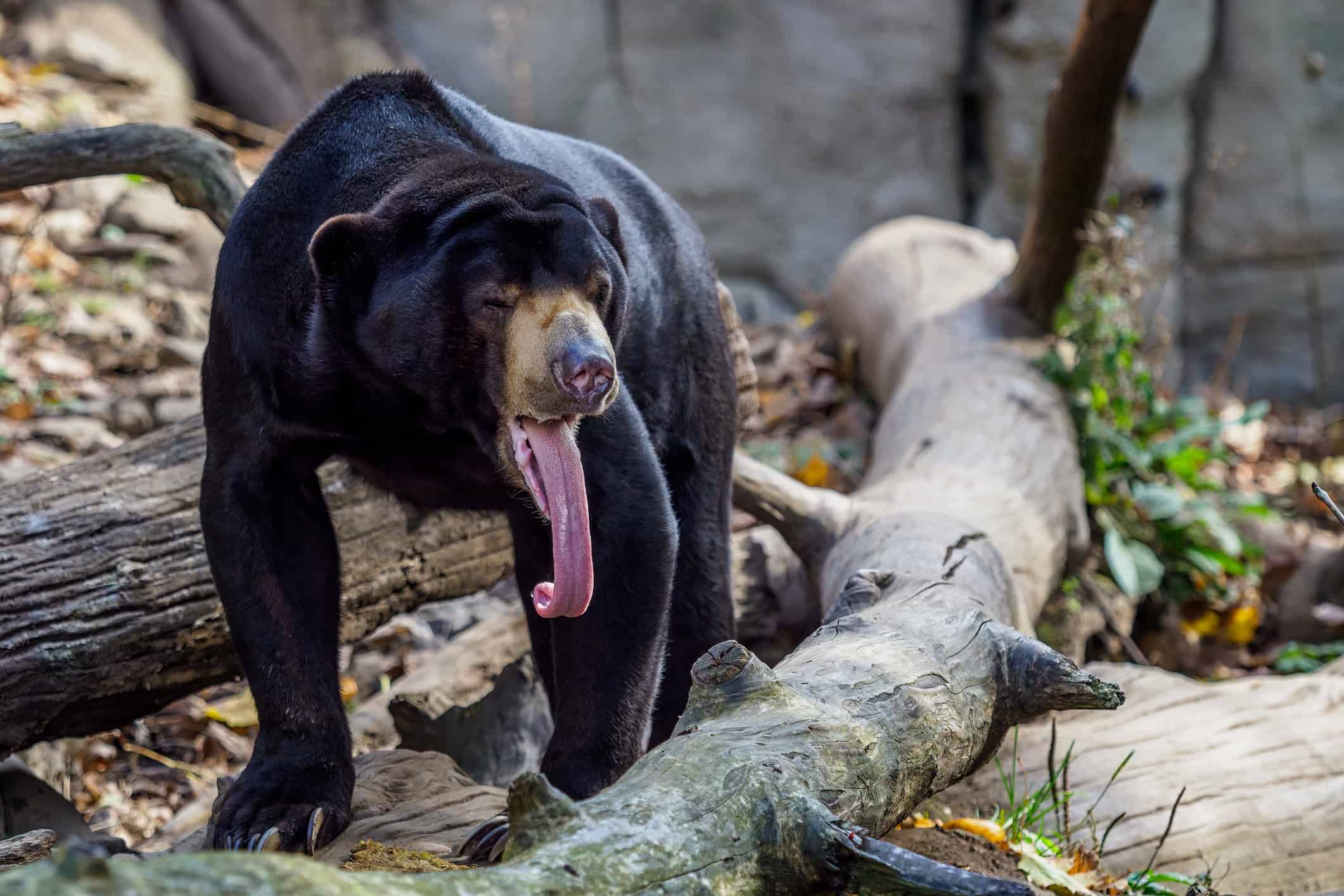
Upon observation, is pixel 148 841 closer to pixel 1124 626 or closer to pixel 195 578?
pixel 195 578

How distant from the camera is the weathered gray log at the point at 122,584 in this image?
3.38m

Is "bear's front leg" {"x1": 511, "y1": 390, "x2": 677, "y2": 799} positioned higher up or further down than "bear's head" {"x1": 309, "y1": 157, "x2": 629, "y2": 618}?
further down

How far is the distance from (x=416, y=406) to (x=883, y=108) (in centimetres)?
961

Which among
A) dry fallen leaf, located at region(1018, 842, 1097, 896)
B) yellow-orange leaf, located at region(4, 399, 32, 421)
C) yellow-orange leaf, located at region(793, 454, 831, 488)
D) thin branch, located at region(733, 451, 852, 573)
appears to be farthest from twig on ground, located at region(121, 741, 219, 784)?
yellow-orange leaf, located at region(793, 454, 831, 488)

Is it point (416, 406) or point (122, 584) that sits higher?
point (416, 406)

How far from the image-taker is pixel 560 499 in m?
2.58

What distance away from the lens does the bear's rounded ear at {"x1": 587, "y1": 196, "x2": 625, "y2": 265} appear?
9.91ft

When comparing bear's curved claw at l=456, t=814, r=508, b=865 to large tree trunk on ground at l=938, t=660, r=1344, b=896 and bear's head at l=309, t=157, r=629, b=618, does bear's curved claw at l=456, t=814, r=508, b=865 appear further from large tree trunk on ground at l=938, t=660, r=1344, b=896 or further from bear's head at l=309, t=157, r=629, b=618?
large tree trunk on ground at l=938, t=660, r=1344, b=896

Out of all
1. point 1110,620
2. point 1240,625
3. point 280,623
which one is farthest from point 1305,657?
point 280,623

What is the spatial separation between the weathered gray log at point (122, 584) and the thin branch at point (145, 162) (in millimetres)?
827

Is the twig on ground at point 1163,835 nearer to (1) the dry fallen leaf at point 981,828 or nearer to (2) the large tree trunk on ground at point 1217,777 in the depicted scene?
(2) the large tree trunk on ground at point 1217,777

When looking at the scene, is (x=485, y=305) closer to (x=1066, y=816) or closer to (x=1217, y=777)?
(x=1066, y=816)

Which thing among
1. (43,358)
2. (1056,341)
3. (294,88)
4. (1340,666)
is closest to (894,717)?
(1340,666)

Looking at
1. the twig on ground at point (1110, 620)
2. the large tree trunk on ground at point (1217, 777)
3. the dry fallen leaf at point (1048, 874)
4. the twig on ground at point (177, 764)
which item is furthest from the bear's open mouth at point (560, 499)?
the twig on ground at point (1110, 620)
